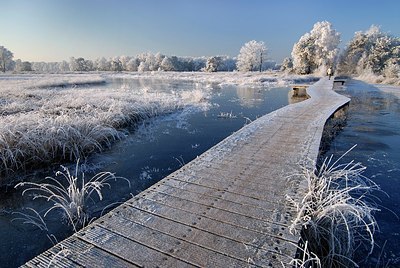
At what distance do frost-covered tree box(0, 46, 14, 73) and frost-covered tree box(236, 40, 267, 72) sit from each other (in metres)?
58.1

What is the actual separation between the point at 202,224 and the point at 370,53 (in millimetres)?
47464

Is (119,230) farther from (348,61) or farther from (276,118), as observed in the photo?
(348,61)

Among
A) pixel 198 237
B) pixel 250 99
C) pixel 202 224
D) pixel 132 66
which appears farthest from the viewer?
pixel 132 66

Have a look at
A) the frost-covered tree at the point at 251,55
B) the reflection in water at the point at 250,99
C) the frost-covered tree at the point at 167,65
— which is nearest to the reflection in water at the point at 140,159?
the reflection in water at the point at 250,99

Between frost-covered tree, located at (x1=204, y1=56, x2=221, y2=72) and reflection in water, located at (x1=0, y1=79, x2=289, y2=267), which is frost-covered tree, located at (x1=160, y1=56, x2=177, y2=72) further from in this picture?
reflection in water, located at (x1=0, y1=79, x2=289, y2=267)

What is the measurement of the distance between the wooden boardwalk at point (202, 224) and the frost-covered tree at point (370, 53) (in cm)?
3953

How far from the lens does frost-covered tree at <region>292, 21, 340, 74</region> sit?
138 ft

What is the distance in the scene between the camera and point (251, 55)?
61125 millimetres

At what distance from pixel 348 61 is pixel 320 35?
652 cm

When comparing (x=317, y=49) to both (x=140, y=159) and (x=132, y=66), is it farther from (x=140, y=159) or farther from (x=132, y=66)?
(x=132, y=66)

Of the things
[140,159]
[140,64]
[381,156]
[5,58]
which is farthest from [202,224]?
[140,64]

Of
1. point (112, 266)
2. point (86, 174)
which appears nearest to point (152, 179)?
point (86, 174)

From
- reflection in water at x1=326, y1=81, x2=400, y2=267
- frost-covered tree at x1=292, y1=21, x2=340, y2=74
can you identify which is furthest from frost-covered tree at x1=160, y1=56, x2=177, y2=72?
reflection in water at x1=326, y1=81, x2=400, y2=267

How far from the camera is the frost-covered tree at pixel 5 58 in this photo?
62.4m
